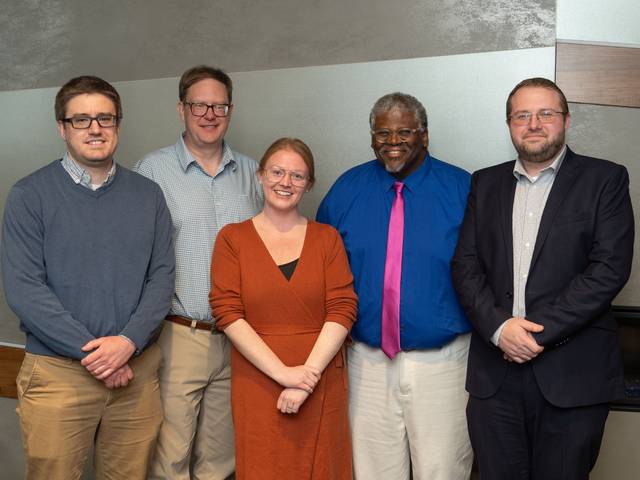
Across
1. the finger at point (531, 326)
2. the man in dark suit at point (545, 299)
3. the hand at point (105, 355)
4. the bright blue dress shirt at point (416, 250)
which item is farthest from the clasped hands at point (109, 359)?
the finger at point (531, 326)

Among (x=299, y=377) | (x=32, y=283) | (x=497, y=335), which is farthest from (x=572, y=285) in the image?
(x=32, y=283)

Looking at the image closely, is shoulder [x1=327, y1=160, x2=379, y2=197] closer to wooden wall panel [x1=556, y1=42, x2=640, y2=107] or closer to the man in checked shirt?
the man in checked shirt

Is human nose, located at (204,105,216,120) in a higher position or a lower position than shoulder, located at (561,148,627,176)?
higher

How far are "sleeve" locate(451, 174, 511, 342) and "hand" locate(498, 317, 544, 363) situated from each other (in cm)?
4

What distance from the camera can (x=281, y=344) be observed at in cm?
245

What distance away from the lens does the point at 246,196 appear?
2898 millimetres

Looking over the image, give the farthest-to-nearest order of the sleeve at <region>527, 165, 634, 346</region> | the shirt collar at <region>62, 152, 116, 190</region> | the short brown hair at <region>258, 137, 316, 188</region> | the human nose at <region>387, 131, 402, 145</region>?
the human nose at <region>387, 131, 402, 145</region> → the short brown hair at <region>258, 137, 316, 188</region> → the shirt collar at <region>62, 152, 116, 190</region> → the sleeve at <region>527, 165, 634, 346</region>

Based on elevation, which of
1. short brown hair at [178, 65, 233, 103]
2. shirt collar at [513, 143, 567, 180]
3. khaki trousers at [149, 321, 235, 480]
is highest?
short brown hair at [178, 65, 233, 103]

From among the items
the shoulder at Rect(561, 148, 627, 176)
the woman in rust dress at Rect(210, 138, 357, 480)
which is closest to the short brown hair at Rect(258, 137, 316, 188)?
the woman in rust dress at Rect(210, 138, 357, 480)

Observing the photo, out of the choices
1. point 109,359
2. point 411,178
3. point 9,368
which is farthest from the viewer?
point 9,368

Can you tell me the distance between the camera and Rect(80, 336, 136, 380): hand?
2324mm

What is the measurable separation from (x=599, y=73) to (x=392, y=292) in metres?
1.36

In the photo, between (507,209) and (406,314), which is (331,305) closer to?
(406,314)

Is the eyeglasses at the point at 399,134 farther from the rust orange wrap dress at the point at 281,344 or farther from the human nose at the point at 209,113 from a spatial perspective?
the human nose at the point at 209,113
